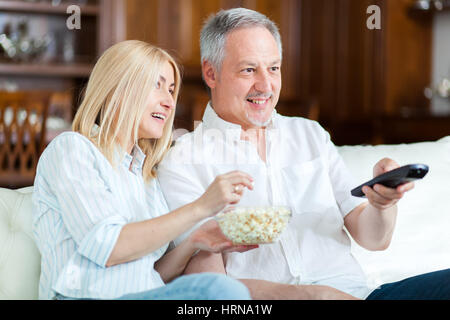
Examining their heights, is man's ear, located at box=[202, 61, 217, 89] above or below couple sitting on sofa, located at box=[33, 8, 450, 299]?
above

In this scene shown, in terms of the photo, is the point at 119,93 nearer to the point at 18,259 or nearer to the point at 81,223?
the point at 81,223

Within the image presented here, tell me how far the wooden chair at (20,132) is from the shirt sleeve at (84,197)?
154cm

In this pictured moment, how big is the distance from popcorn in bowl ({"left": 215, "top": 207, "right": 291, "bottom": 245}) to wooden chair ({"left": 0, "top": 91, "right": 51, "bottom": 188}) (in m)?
1.73

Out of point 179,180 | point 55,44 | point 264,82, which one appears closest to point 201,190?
point 179,180

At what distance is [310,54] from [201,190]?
2.88 m

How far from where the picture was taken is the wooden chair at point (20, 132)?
2.54 metres

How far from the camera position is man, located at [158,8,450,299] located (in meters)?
1.25

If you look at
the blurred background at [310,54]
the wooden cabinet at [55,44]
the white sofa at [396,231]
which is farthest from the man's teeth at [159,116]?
the wooden cabinet at [55,44]

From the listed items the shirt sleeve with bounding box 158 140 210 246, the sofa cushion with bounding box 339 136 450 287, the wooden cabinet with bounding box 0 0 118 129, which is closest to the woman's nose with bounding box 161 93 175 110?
the shirt sleeve with bounding box 158 140 210 246

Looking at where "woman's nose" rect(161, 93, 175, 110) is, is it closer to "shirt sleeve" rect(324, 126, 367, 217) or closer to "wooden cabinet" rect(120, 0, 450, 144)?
"shirt sleeve" rect(324, 126, 367, 217)

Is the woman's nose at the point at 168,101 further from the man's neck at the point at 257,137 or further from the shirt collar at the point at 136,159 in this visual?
the man's neck at the point at 257,137
